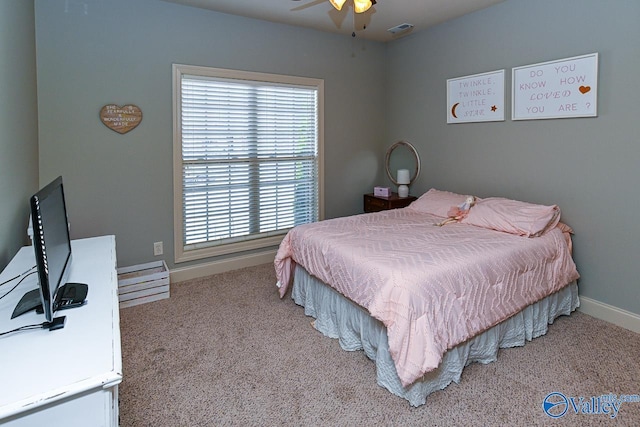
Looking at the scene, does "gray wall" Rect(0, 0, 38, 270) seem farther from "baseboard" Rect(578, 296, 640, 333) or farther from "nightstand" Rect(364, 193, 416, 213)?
"baseboard" Rect(578, 296, 640, 333)

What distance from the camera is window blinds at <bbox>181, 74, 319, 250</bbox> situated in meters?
3.45

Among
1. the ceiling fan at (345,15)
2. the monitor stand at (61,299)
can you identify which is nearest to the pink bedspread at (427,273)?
the monitor stand at (61,299)

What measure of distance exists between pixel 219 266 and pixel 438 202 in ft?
7.15

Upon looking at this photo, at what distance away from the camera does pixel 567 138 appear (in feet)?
9.36

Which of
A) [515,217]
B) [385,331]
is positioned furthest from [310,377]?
[515,217]

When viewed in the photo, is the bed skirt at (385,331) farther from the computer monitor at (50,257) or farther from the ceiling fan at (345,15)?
the ceiling fan at (345,15)

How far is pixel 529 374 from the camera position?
2117 mm

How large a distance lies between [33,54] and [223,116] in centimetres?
143

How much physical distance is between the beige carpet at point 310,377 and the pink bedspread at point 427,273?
284 mm

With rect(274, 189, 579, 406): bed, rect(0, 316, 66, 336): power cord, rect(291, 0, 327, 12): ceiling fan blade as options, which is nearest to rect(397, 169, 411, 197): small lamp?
rect(274, 189, 579, 406): bed

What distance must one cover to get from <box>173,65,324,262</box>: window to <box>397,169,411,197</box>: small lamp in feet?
2.97

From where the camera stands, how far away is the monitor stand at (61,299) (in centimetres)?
135

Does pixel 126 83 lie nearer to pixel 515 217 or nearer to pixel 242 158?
pixel 242 158

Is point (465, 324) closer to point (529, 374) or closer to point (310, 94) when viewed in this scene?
point (529, 374)
